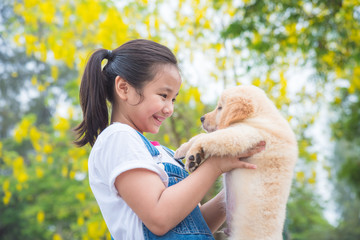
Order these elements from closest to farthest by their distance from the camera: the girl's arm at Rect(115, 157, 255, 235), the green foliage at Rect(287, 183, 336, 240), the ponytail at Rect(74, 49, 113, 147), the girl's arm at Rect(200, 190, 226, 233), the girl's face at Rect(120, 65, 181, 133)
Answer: the girl's arm at Rect(115, 157, 255, 235)
the girl's face at Rect(120, 65, 181, 133)
the ponytail at Rect(74, 49, 113, 147)
the girl's arm at Rect(200, 190, 226, 233)
the green foliage at Rect(287, 183, 336, 240)

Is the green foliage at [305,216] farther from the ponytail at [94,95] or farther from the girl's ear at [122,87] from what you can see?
the girl's ear at [122,87]

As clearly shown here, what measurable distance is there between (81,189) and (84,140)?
6046 mm

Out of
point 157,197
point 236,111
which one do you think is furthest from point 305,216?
point 157,197

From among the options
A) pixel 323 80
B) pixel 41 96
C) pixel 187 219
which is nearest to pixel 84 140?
pixel 187 219

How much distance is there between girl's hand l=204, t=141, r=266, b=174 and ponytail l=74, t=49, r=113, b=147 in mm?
689

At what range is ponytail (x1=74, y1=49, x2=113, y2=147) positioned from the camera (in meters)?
1.97

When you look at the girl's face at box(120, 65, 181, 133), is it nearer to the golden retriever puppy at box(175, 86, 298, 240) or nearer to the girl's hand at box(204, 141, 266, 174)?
the golden retriever puppy at box(175, 86, 298, 240)

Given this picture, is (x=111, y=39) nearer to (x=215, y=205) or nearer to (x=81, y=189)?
(x=81, y=189)

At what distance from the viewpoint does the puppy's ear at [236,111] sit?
2.04 metres

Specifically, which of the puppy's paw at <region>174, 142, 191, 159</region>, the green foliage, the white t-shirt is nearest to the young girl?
the white t-shirt

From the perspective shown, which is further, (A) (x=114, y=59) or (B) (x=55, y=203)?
(B) (x=55, y=203)

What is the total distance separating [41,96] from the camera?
1973 cm

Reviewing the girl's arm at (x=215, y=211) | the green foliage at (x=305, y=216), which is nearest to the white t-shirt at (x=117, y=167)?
the girl's arm at (x=215, y=211)

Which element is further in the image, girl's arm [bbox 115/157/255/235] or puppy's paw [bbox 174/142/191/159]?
puppy's paw [bbox 174/142/191/159]
